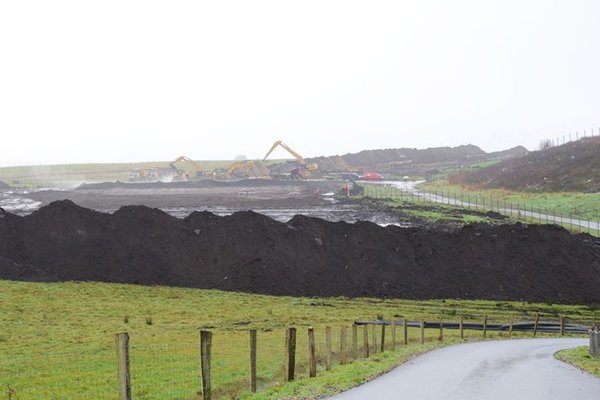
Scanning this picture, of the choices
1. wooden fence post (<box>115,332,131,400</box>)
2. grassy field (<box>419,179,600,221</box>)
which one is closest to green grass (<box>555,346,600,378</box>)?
wooden fence post (<box>115,332,131,400</box>)

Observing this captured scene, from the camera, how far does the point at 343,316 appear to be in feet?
151

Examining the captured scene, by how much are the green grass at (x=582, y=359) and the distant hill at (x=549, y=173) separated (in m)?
95.9

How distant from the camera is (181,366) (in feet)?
76.5

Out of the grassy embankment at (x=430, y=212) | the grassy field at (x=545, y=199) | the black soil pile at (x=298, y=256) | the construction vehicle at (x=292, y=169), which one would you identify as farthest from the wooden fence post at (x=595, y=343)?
the construction vehicle at (x=292, y=169)

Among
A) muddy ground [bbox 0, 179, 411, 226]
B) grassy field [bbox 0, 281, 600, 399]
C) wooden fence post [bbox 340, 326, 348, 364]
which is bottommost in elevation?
grassy field [bbox 0, 281, 600, 399]

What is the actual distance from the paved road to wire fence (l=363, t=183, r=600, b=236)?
55280mm

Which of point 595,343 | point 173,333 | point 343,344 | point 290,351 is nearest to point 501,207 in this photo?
point 173,333

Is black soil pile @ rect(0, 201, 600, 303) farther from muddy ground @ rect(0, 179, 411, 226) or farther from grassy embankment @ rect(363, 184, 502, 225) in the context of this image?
muddy ground @ rect(0, 179, 411, 226)

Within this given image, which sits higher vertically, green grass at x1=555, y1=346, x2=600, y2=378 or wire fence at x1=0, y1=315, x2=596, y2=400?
wire fence at x1=0, y1=315, x2=596, y2=400

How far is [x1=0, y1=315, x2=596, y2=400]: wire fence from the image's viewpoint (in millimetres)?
18859

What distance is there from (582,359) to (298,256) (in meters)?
35.6

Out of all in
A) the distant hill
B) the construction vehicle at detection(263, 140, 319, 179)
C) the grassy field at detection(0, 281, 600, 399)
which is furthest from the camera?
the construction vehicle at detection(263, 140, 319, 179)

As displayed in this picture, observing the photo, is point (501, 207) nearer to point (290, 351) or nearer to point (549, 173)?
point (549, 173)

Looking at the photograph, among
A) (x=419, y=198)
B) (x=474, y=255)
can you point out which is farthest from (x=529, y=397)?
(x=419, y=198)
